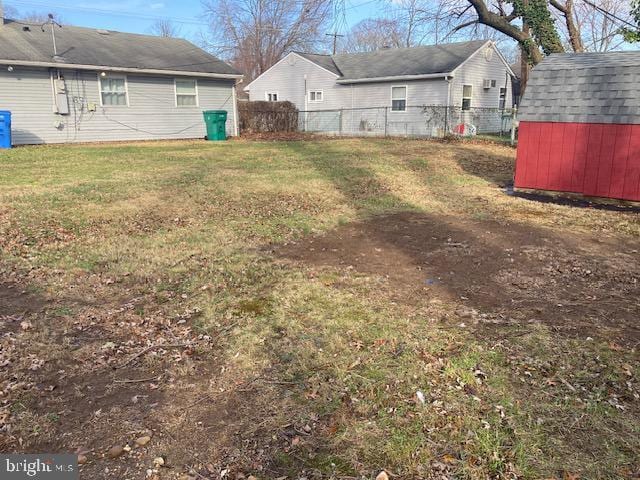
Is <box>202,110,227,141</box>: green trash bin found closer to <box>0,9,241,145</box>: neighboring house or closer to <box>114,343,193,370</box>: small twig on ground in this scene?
<box>0,9,241,145</box>: neighboring house

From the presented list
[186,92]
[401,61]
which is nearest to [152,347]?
[186,92]

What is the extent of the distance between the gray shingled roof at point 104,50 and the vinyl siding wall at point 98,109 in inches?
19.2

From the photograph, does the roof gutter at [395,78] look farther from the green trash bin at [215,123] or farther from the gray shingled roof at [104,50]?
the green trash bin at [215,123]

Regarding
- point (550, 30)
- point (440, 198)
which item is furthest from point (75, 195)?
point (550, 30)

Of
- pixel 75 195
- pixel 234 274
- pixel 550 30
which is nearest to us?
pixel 234 274

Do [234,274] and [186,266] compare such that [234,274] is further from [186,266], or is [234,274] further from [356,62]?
[356,62]

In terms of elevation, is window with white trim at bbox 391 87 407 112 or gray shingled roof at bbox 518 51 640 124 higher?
window with white trim at bbox 391 87 407 112

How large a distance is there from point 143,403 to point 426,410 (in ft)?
5.31

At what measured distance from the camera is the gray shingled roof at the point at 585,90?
25.0 feet

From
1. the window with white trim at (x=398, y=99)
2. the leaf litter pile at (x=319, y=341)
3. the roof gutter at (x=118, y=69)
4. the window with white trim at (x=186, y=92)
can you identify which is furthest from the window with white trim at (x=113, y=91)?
the window with white trim at (x=398, y=99)

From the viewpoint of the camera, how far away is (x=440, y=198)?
8.83m

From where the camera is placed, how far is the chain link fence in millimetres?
23281

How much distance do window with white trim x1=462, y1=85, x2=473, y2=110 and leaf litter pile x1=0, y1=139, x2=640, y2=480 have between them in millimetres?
18572

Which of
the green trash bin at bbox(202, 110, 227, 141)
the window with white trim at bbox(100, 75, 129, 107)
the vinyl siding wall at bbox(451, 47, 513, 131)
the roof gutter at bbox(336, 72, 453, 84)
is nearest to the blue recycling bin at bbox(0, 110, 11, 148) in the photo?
the window with white trim at bbox(100, 75, 129, 107)
